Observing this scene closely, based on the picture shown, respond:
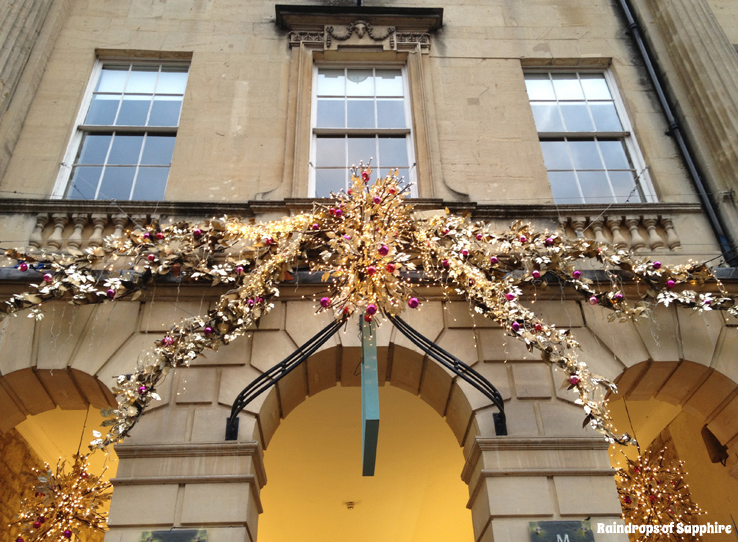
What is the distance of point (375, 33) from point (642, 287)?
17.6 feet

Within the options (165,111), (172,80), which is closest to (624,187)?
(165,111)

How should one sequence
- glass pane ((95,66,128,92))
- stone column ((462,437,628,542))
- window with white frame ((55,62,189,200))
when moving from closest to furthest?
stone column ((462,437,628,542))
window with white frame ((55,62,189,200))
glass pane ((95,66,128,92))

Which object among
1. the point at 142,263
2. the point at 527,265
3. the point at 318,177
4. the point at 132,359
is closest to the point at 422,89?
the point at 318,177

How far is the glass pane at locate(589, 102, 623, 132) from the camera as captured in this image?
28.2 feet

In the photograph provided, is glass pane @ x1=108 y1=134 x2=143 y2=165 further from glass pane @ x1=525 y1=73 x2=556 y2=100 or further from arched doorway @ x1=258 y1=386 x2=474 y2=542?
glass pane @ x1=525 y1=73 x2=556 y2=100

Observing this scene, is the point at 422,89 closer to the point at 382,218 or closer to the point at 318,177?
the point at 318,177

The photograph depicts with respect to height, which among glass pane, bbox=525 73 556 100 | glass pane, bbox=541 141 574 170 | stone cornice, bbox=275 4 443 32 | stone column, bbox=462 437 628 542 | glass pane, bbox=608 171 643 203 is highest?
stone cornice, bbox=275 4 443 32

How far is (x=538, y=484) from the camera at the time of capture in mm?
5281

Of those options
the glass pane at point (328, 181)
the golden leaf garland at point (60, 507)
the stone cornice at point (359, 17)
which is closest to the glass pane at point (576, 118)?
the stone cornice at point (359, 17)

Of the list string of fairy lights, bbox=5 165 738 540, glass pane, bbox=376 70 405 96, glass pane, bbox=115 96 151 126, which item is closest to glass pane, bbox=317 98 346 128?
glass pane, bbox=376 70 405 96

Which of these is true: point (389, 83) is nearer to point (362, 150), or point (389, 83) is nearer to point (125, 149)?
point (362, 150)

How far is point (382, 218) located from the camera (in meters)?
5.48

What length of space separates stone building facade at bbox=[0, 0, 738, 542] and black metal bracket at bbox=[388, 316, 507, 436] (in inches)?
6.5

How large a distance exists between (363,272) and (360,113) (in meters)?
4.23
